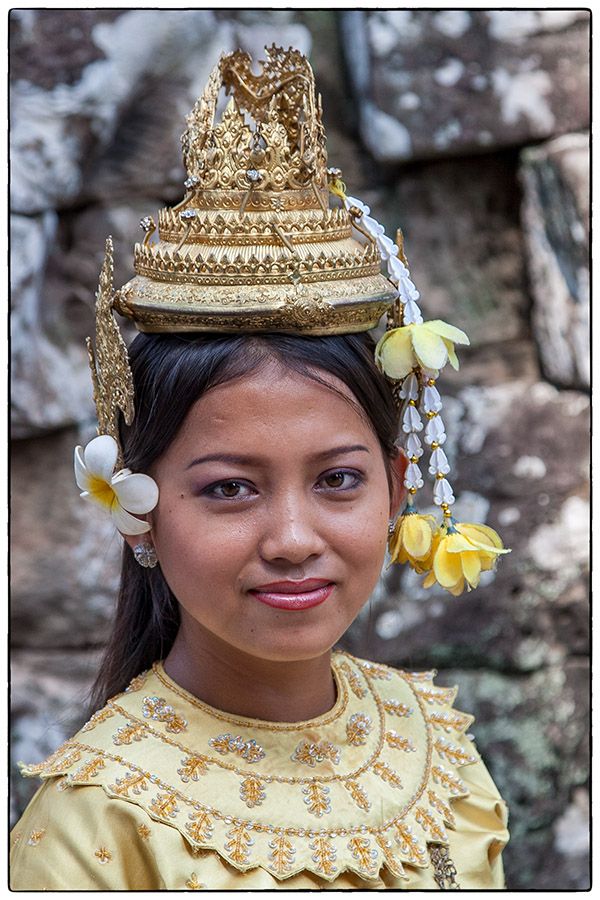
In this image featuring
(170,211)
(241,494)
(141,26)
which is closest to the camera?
(241,494)

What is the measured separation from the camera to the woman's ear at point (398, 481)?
74.0 inches

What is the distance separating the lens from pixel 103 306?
1.75 m

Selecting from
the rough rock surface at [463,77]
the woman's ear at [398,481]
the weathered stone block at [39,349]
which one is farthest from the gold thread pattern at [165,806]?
the rough rock surface at [463,77]

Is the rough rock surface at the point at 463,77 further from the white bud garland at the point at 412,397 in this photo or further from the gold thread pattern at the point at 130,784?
the gold thread pattern at the point at 130,784

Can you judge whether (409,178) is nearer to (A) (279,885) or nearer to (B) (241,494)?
(B) (241,494)

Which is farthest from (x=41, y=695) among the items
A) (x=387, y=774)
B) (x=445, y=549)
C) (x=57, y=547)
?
(x=445, y=549)

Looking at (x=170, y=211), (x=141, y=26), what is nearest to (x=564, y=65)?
(x=141, y=26)

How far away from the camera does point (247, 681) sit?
5.77 ft

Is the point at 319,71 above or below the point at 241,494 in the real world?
above

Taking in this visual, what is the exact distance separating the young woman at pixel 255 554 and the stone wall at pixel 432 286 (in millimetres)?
973

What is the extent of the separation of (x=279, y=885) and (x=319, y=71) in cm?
207

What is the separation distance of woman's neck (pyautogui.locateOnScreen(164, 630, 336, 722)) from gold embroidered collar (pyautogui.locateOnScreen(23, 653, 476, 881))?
0.02 metres

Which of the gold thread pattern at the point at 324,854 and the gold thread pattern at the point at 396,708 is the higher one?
the gold thread pattern at the point at 396,708

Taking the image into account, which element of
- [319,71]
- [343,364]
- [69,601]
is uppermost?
[319,71]
